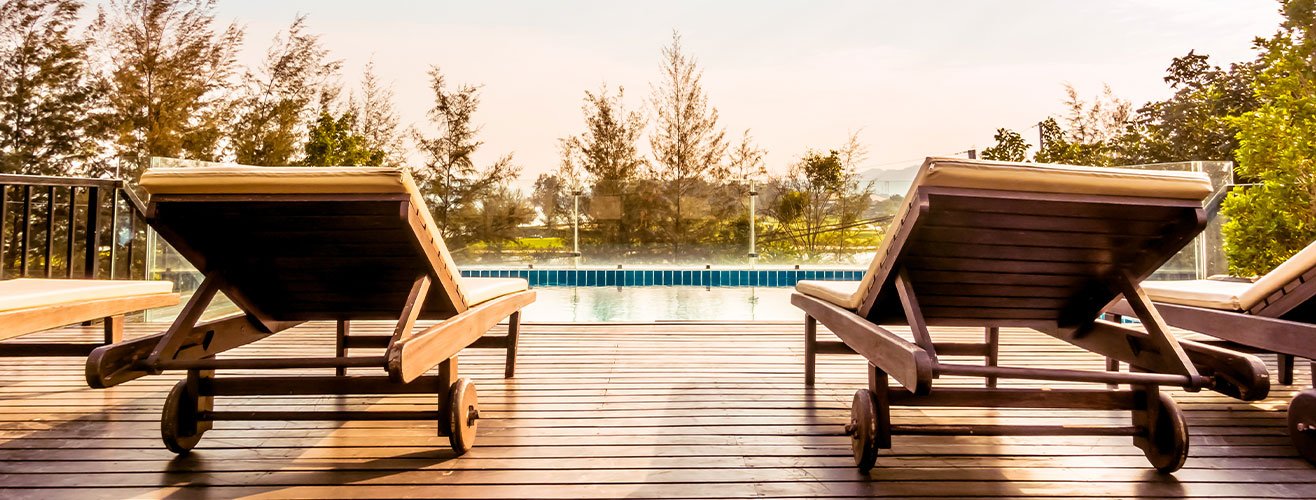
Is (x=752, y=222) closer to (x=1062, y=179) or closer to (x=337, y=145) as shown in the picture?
(x=337, y=145)

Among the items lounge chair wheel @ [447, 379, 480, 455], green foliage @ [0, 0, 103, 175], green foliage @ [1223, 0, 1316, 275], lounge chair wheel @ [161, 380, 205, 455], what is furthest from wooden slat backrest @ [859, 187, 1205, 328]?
green foliage @ [0, 0, 103, 175]

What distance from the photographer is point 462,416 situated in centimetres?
165

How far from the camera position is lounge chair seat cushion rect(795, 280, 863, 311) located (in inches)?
74.3

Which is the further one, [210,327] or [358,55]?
[358,55]

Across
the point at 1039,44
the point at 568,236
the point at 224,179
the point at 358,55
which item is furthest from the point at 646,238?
the point at 1039,44

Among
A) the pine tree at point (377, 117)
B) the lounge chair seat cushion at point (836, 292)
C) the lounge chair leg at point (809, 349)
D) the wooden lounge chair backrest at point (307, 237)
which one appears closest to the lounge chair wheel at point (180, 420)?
the wooden lounge chair backrest at point (307, 237)

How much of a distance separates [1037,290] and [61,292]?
265 cm

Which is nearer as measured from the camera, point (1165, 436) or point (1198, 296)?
point (1165, 436)

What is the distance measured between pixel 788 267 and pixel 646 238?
1.85m

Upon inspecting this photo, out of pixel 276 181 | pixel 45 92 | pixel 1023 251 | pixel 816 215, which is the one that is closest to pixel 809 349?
pixel 1023 251

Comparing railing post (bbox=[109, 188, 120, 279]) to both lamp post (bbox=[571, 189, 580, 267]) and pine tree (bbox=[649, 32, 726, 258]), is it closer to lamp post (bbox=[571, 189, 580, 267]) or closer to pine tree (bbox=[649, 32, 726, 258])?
lamp post (bbox=[571, 189, 580, 267])

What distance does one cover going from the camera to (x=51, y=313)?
173 cm

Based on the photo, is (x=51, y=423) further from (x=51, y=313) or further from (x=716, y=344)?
(x=716, y=344)

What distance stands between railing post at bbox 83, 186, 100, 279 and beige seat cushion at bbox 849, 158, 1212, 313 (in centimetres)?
410
